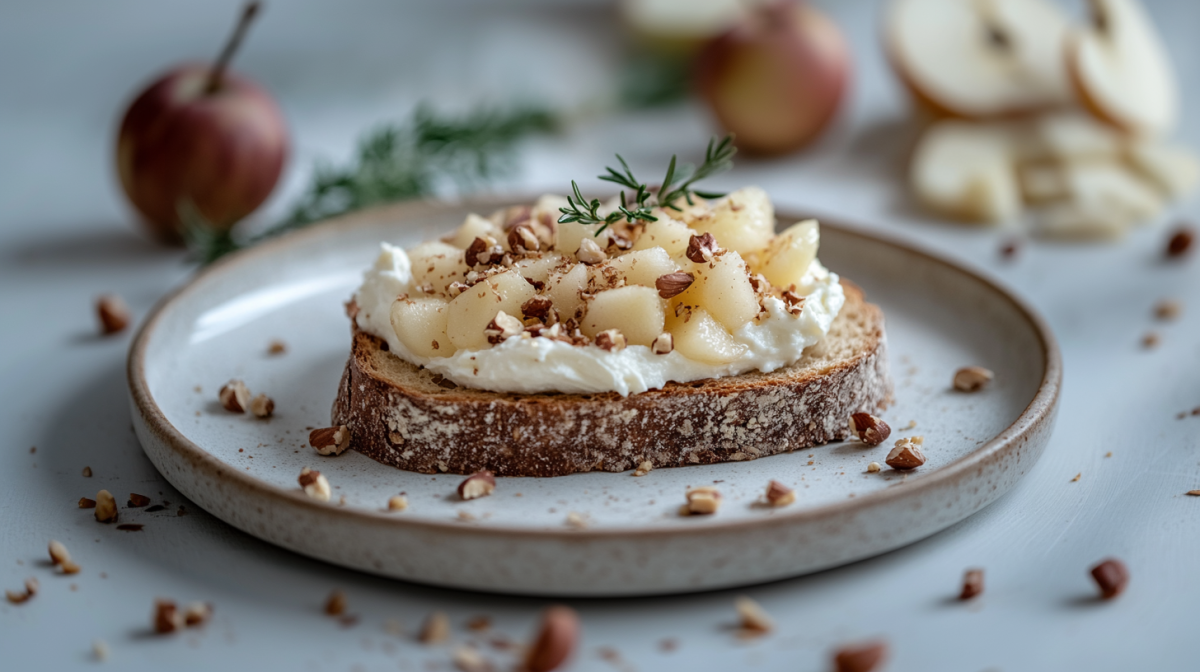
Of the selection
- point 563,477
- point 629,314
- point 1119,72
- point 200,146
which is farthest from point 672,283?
point 1119,72

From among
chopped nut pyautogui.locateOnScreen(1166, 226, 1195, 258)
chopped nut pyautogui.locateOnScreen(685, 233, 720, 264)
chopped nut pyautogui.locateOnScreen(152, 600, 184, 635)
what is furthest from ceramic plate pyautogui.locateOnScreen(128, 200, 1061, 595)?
chopped nut pyautogui.locateOnScreen(1166, 226, 1195, 258)

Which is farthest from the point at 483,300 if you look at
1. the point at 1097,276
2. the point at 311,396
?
the point at 1097,276

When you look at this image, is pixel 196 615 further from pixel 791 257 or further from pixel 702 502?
pixel 791 257

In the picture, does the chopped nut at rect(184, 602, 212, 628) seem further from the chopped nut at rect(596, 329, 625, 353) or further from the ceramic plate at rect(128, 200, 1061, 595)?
the chopped nut at rect(596, 329, 625, 353)

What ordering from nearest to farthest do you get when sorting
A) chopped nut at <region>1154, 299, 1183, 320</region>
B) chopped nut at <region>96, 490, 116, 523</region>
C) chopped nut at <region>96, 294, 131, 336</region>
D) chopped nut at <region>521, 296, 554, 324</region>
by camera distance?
chopped nut at <region>96, 490, 116, 523</region> < chopped nut at <region>521, 296, 554, 324</region> < chopped nut at <region>96, 294, 131, 336</region> < chopped nut at <region>1154, 299, 1183, 320</region>

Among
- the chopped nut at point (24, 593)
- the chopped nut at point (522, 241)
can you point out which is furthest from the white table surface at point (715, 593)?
the chopped nut at point (522, 241)

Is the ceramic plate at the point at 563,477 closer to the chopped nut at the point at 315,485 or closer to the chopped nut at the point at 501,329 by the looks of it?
the chopped nut at the point at 315,485
